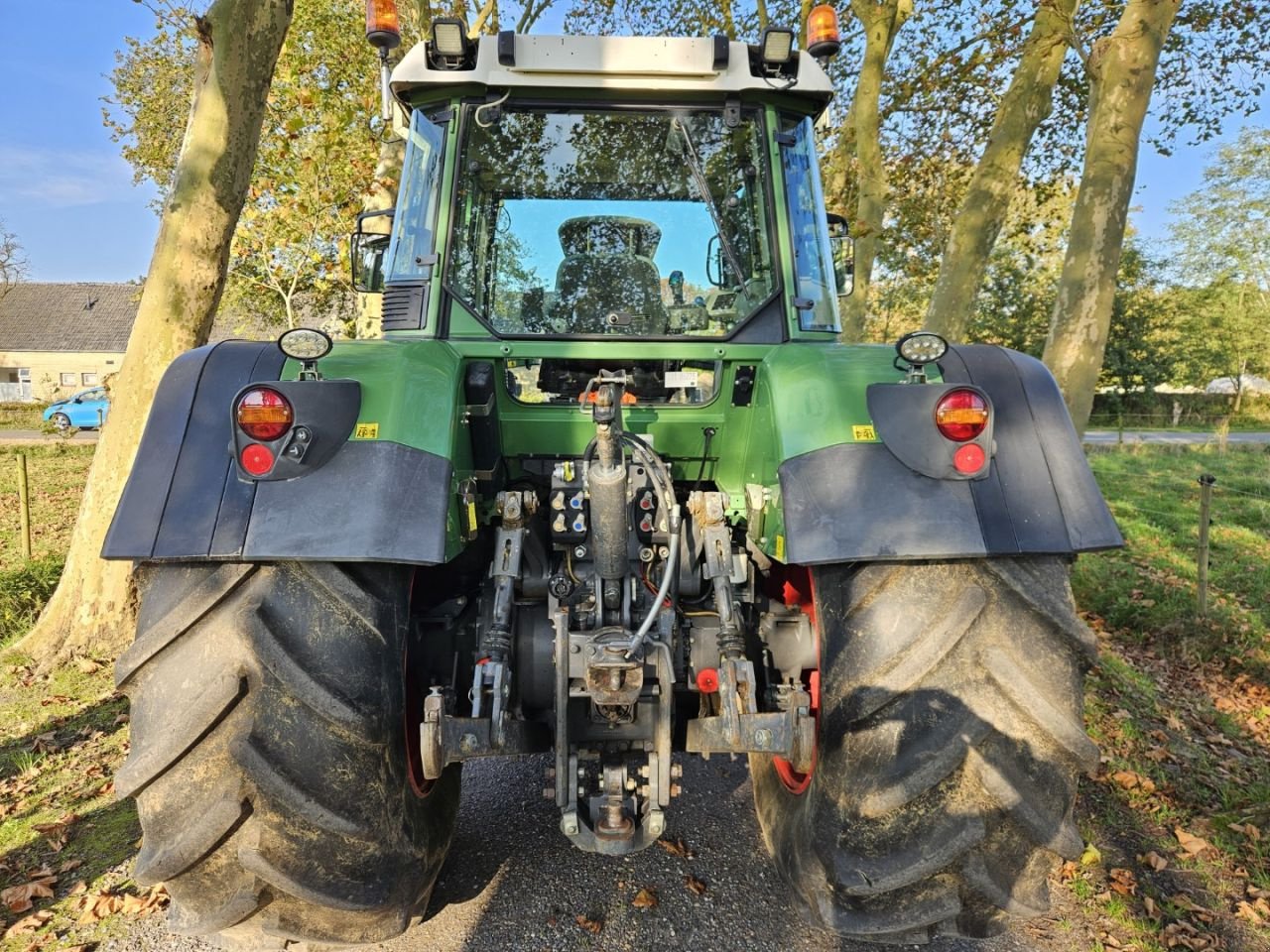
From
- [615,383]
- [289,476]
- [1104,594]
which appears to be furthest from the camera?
[1104,594]

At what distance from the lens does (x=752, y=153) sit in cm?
306

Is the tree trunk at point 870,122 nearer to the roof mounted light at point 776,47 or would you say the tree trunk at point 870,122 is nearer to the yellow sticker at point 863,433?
the roof mounted light at point 776,47

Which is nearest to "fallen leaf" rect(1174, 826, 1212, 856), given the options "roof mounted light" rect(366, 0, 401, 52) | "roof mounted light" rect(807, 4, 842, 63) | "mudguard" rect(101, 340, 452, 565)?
"mudguard" rect(101, 340, 452, 565)

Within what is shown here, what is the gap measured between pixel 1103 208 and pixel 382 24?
6.12 meters

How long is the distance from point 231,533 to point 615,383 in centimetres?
128

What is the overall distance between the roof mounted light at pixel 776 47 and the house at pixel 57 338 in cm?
4501

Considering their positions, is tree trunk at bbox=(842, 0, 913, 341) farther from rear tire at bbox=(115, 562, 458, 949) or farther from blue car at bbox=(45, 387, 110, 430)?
blue car at bbox=(45, 387, 110, 430)

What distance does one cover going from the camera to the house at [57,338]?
3991 cm

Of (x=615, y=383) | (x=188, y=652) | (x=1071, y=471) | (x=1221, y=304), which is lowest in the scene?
(x=188, y=652)

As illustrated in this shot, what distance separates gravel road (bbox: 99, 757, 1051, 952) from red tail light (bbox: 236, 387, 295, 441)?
1729mm

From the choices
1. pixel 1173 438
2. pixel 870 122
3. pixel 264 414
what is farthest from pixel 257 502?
pixel 1173 438

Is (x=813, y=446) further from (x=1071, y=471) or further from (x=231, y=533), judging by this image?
(x=231, y=533)

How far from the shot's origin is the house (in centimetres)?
3991

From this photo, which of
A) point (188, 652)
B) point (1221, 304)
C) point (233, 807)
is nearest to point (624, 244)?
point (188, 652)
